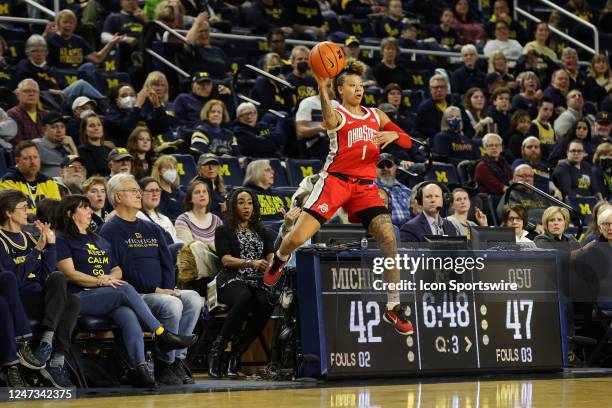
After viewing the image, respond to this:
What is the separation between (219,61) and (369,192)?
767cm

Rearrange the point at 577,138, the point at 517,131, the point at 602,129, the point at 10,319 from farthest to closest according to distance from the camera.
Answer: the point at 602,129, the point at 577,138, the point at 517,131, the point at 10,319

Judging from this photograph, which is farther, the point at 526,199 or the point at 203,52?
the point at 203,52

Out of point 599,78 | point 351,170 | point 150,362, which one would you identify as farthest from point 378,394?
point 599,78

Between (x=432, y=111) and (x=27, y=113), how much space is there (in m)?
6.01

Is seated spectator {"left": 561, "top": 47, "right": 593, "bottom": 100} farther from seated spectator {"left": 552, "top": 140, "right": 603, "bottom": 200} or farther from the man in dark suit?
the man in dark suit

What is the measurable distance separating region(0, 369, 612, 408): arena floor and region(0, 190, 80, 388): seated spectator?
34cm

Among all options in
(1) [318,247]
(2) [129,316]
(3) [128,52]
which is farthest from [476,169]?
(2) [129,316]

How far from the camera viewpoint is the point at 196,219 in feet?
38.3

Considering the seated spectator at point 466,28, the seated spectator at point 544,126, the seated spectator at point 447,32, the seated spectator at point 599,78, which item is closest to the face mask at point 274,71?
the seated spectator at point 544,126

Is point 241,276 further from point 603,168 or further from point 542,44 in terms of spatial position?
point 542,44

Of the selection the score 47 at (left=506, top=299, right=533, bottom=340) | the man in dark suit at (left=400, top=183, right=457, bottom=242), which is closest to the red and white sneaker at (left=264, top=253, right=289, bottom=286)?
the man in dark suit at (left=400, top=183, right=457, bottom=242)

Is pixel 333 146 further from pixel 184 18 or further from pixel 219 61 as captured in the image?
pixel 184 18

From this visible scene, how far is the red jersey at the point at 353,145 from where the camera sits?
9.15m

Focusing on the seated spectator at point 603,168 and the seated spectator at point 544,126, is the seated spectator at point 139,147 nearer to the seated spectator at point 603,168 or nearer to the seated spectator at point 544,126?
the seated spectator at point 603,168
